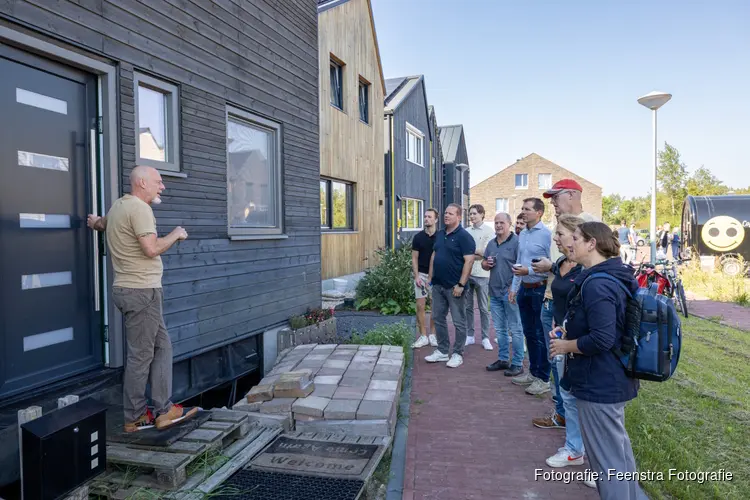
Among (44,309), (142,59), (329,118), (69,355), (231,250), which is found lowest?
(69,355)

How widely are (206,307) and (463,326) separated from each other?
3.09 meters

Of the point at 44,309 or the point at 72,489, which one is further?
the point at 44,309

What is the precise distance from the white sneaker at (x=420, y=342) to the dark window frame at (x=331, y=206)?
13.4 feet

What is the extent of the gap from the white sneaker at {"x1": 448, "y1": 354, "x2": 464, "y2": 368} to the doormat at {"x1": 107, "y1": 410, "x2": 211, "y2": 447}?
341 centimetres

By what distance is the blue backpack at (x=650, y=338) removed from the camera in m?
2.58

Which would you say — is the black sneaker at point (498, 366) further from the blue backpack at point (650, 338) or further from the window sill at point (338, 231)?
the window sill at point (338, 231)

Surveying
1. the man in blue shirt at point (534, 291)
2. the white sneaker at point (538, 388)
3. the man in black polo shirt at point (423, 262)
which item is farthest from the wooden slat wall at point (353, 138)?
the white sneaker at point (538, 388)

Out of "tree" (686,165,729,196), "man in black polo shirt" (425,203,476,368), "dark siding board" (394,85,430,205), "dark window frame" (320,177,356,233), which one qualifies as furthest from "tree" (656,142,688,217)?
"man in black polo shirt" (425,203,476,368)

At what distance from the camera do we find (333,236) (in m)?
11.4

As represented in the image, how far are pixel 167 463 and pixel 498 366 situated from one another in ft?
13.8

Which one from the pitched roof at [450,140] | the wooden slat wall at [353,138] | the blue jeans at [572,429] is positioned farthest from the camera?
the pitched roof at [450,140]

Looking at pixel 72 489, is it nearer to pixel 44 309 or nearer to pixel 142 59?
pixel 44 309

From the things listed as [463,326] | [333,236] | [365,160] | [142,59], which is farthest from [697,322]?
[142,59]

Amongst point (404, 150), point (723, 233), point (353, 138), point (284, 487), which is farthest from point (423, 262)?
point (723, 233)
